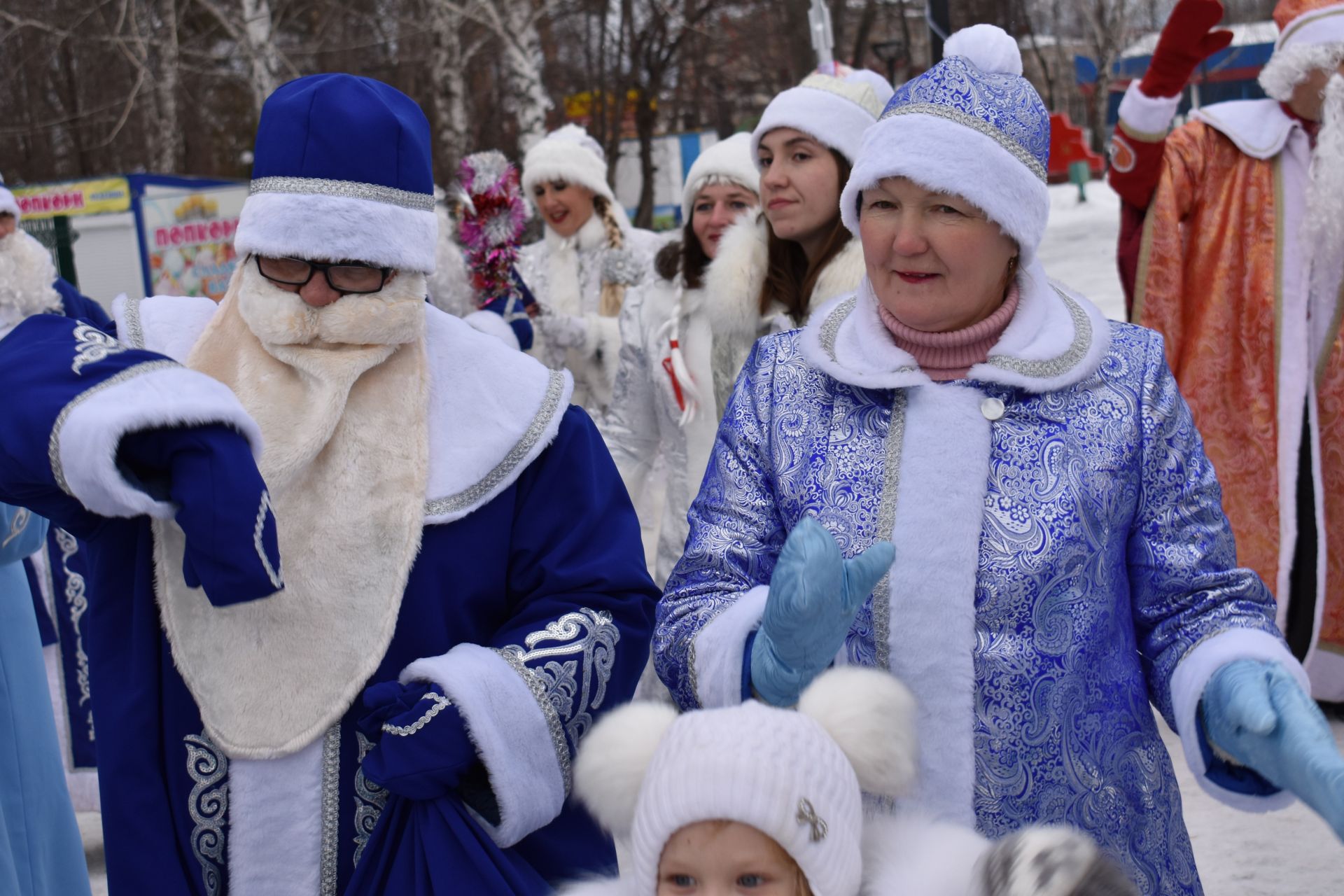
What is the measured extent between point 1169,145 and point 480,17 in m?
9.09

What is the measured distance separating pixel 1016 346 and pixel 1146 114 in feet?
8.58

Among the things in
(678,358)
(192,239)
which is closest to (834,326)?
(678,358)

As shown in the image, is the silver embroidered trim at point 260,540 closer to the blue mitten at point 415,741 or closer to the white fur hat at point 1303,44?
the blue mitten at point 415,741

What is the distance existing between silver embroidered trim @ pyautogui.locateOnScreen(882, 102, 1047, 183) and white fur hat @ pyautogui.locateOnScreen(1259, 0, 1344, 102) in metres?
2.72

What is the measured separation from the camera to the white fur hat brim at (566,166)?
7.08 metres

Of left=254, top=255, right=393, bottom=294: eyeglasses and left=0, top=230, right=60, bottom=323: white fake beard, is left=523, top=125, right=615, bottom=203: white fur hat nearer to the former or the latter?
left=0, top=230, right=60, bottom=323: white fake beard

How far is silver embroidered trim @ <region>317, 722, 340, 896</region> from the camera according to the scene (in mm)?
2078

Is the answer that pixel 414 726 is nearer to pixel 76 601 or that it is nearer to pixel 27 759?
pixel 27 759

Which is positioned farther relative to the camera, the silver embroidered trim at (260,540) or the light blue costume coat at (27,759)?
the light blue costume coat at (27,759)

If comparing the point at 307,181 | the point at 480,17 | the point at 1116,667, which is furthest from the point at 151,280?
the point at 1116,667

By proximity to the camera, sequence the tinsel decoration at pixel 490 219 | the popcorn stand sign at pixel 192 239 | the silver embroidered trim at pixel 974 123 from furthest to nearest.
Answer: the popcorn stand sign at pixel 192 239 → the tinsel decoration at pixel 490 219 → the silver embroidered trim at pixel 974 123

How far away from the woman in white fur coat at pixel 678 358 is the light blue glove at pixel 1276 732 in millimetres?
2529

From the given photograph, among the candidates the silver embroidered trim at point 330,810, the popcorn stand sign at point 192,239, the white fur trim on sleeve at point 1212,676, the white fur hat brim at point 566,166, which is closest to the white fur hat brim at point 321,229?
the silver embroidered trim at point 330,810

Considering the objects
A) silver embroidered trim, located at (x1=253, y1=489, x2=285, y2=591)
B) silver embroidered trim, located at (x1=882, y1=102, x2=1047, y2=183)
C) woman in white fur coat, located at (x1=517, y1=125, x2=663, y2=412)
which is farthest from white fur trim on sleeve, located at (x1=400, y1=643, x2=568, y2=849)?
woman in white fur coat, located at (x1=517, y1=125, x2=663, y2=412)
